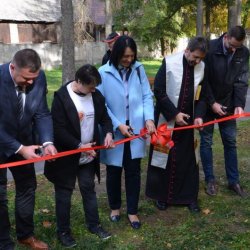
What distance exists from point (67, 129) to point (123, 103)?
0.61 meters

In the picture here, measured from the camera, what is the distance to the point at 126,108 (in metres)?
3.67

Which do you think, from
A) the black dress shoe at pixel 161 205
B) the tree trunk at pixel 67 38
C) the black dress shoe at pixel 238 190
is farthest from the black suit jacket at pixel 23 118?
the tree trunk at pixel 67 38

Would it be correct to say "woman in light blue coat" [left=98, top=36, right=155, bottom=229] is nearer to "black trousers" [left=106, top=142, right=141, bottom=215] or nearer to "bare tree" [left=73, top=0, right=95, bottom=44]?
"black trousers" [left=106, top=142, right=141, bottom=215]

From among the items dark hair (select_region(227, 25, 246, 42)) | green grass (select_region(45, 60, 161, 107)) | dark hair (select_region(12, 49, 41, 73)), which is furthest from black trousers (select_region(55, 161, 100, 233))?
green grass (select_region(45, 60, 161, 107))

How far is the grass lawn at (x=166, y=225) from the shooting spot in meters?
3.59

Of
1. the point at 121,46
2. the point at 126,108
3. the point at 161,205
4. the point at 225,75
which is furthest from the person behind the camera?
the point at 161,205

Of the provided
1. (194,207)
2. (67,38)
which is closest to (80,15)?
(67,38)

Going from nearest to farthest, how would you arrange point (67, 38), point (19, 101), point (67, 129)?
point (19, 101) → point (67, 129) → point (67, 38)

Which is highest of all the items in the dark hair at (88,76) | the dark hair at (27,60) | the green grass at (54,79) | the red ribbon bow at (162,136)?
the dark hair at (27,60)

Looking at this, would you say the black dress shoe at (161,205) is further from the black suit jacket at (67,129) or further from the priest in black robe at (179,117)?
the black suit jacket at (67,129)

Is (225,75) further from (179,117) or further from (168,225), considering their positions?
(168,225)

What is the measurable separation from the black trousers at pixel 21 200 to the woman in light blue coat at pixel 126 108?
0.77 meters

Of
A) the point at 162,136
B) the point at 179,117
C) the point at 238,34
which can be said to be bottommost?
the point at 162,136

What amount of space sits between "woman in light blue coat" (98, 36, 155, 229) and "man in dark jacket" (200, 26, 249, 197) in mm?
818
